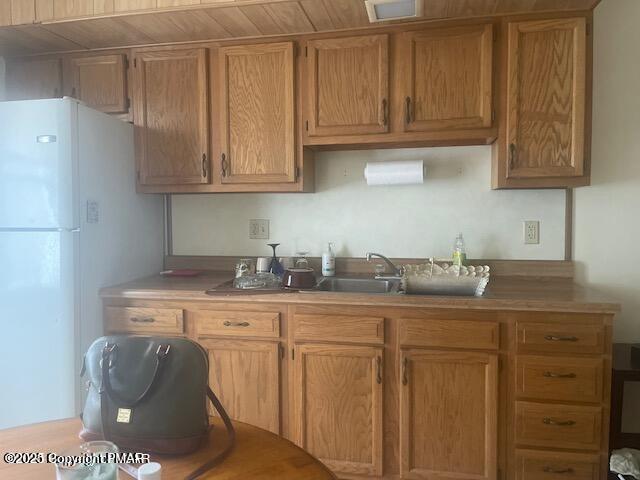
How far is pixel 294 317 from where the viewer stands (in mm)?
1995

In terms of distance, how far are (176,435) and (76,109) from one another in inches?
64.2

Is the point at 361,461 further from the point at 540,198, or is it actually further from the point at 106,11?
the point at 106,11

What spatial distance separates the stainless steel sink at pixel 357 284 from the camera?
2.29m

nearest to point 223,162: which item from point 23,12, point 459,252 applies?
point 23,12

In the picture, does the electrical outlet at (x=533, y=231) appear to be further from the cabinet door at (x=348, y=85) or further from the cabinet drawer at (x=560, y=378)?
the cabinet door at (x=348, y=85)

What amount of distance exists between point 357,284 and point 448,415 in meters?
0.76

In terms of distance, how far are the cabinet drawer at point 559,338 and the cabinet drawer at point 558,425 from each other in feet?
0.74

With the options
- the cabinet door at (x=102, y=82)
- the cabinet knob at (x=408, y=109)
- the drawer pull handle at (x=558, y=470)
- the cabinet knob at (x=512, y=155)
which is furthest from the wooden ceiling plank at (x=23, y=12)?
the drawer pull handle at (x=558, y=470)

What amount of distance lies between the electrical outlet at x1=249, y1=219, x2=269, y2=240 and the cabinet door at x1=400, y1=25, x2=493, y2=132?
97cm

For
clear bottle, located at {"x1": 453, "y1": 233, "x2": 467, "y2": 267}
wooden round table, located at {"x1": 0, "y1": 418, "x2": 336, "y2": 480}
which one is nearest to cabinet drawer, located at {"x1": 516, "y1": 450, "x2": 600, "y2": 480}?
clear bottle, located at {"x1": 453, "y1": 233, "x2": 467, "y2": 267}

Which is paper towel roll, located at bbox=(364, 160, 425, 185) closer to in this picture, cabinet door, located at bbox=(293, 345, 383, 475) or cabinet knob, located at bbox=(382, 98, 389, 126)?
cabinet knob, located at bbox=(382, 98, 389, 126)

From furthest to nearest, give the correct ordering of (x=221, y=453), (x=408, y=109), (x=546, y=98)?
(x=408, y=109) < (x=546, y=98) < (x=221, y=453)

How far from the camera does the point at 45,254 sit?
6.42 ft

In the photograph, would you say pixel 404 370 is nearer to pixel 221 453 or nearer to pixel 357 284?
pixel 357 284
